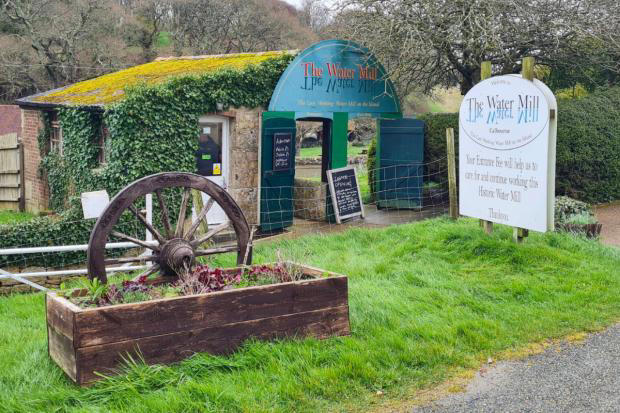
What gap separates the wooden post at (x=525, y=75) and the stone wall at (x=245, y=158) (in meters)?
5.27

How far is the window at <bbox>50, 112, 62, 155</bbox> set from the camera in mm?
14355

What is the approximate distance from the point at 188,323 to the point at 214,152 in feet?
25.5

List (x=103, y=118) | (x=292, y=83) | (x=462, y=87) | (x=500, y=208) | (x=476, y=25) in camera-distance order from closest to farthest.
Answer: (x=500, y=208) < (x=103, y=118) < (x=292, y=83) < (x=476, y=25) < (x=462, y=87)

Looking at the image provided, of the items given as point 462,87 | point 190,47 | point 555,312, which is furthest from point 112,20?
point 555,312

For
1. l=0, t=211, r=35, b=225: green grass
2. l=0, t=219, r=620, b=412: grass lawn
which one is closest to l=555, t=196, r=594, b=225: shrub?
l=0, t=219, r=620, b=412: grass lawn

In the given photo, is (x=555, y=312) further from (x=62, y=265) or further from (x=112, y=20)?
(x=112, y=20)

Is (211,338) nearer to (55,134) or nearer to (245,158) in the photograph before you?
(245,158)

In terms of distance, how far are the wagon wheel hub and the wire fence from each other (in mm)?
4542

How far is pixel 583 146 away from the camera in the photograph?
1430 centimetres

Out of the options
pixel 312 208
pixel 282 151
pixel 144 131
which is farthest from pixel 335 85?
pixel 144 131

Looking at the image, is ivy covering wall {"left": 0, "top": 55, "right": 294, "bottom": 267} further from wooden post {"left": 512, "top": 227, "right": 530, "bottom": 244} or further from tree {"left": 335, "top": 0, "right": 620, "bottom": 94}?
wooden post {"left": 512, "top": 227, "right": 530, "bottom": 244}

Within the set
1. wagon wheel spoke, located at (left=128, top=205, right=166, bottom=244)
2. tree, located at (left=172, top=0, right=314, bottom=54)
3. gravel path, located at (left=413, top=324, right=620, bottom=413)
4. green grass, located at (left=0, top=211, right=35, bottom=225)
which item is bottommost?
gravel path, located at (left=413, top=324, right=620, bottom=413)

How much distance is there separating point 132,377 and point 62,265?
599 centimetres

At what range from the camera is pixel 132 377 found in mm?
4543
